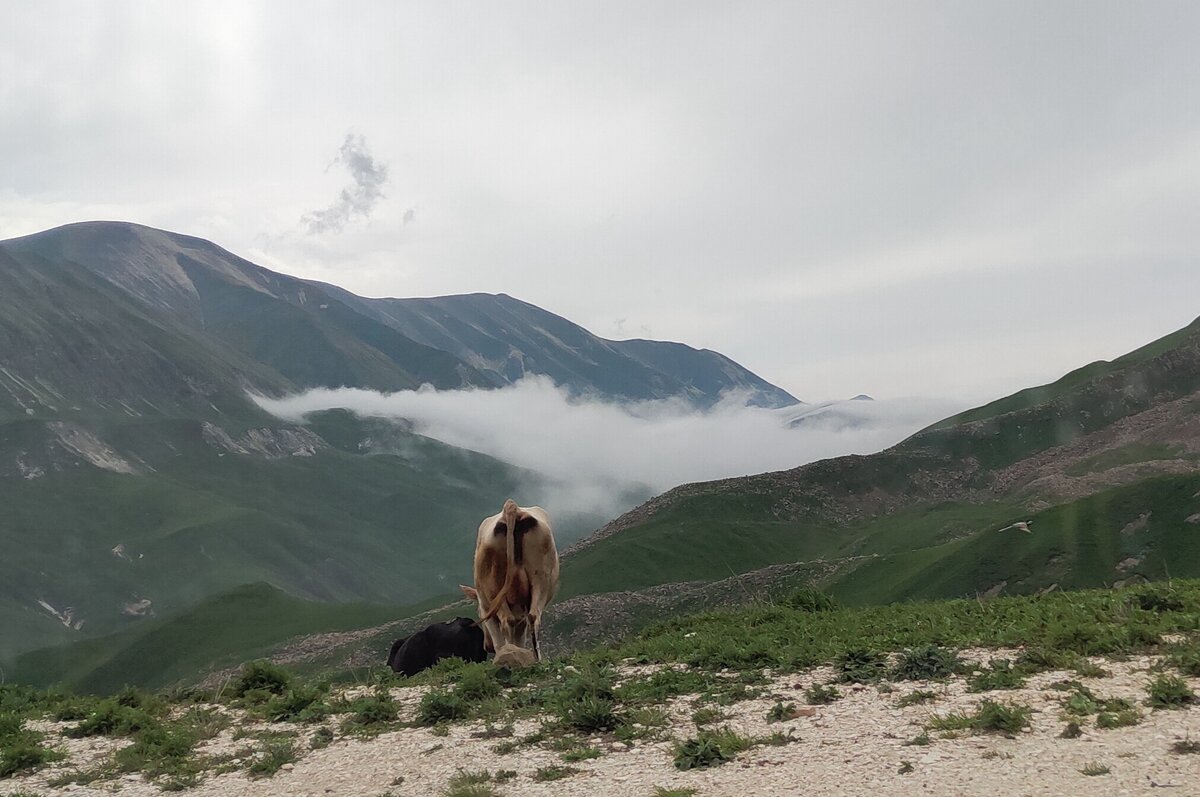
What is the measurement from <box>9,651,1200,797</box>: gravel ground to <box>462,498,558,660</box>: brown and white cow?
18.2 ft

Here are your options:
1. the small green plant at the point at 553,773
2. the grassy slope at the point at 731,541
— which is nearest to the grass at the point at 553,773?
the small green plant at the point at 553,773

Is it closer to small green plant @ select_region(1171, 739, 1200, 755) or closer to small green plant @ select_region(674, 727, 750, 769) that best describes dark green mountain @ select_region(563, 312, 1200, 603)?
small green plant @ select_region(1171, 739, 1200, 755)

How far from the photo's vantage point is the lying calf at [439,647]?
2088cm

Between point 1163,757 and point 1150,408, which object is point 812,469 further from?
point 1163,757

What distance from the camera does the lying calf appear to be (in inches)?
822

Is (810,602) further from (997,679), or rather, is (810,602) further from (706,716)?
(706,716)

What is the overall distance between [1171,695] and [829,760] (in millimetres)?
4143

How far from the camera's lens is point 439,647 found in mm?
21047

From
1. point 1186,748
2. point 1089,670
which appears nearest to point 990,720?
point 1186,748

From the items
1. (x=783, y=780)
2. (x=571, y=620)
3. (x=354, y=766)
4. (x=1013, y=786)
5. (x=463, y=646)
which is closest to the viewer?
(x=1013, y=786)

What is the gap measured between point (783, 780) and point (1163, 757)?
3.79 meters

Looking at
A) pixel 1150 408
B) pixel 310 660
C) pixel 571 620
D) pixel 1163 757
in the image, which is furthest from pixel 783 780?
pixel 1150 408

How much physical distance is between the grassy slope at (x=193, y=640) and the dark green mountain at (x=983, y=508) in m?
38.8

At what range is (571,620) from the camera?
62844 millimetres
